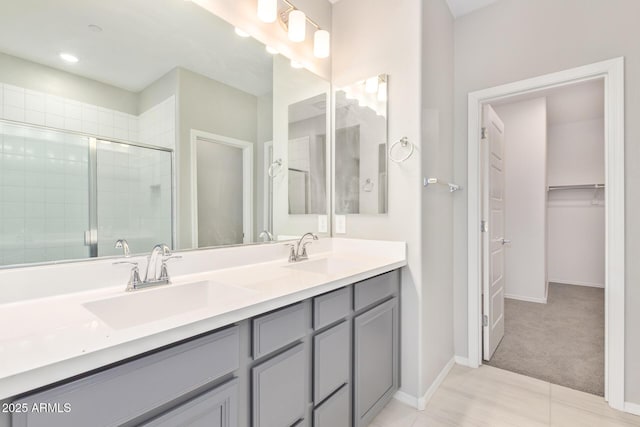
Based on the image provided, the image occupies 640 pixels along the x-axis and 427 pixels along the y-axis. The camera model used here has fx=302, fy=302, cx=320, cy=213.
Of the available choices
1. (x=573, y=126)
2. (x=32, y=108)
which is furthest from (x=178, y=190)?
(x=573, y=126)

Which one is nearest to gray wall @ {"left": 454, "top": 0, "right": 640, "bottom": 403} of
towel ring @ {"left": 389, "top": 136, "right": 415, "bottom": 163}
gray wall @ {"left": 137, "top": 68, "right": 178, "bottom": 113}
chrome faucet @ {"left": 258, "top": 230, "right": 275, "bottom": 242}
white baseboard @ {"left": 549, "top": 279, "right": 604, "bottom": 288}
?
towel ring @ {"left": 389, "top": 136, "right": 415, "bottom": 163}

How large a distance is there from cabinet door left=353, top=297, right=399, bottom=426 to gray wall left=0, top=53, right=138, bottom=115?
1.35m

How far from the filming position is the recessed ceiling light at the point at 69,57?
1023mm

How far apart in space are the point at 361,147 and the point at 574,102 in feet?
11.5

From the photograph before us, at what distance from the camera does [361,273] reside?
1.41 m

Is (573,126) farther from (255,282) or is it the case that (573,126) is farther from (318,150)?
(255,282)

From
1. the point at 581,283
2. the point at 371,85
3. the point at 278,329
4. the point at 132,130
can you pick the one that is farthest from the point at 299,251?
the point at 581,283

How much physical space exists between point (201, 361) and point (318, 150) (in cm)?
163

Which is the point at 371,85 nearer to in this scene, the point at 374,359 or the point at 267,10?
the point at 267,10

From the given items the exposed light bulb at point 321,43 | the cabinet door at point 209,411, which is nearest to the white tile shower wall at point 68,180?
the cabinet door at point 209,411

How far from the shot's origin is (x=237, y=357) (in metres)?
0.91

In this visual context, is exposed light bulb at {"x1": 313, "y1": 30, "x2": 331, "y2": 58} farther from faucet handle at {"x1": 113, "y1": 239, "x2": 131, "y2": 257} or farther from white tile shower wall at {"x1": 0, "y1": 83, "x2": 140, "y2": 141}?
faucet handle at {"x1": 113, "y1": 239, "x2": 131, "y2": 257}

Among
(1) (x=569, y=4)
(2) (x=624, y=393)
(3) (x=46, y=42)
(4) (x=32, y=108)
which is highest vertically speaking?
(1) (x=569, y=4)

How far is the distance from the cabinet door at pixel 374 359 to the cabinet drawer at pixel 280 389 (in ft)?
1.26
